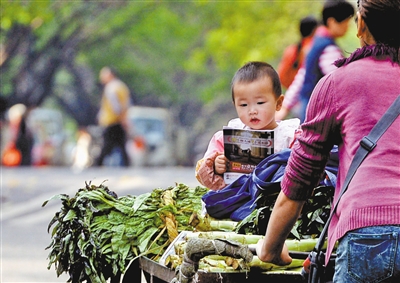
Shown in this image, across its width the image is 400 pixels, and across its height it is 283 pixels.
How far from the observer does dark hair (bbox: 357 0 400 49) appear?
2.97m

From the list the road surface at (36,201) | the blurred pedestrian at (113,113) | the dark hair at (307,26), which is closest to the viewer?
the road surface at (36,201)

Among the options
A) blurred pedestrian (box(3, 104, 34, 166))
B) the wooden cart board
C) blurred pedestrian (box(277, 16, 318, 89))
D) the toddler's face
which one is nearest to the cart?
the wooden cart board

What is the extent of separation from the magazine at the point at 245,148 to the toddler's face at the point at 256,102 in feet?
0.91

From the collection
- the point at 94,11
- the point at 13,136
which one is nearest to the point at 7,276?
the point at 13,136

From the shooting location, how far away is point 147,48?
34.3 metres

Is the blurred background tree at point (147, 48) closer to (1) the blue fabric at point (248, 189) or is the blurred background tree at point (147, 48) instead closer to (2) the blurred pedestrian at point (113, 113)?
(2) the blurred pedestrian at point (113, 113)

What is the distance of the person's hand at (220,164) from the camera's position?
4.63 meters

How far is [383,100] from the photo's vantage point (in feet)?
9.64

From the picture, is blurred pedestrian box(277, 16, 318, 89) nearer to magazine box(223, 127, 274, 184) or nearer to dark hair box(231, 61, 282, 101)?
dark hair box(231, 61, 282, 101)

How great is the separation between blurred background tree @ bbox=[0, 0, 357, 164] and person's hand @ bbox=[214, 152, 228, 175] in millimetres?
14547

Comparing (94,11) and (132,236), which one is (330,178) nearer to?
(132,236)

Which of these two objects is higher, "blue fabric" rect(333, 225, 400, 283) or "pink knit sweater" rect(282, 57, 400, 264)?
"pink knit sweater" rect(282, 57, 400, 264)

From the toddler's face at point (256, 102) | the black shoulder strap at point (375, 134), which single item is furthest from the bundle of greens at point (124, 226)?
the black shoulder strap at point (375, 134)

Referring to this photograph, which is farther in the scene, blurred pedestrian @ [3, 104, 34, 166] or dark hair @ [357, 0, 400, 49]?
blurred pedestrian @ [3, 104, 34, 166]
